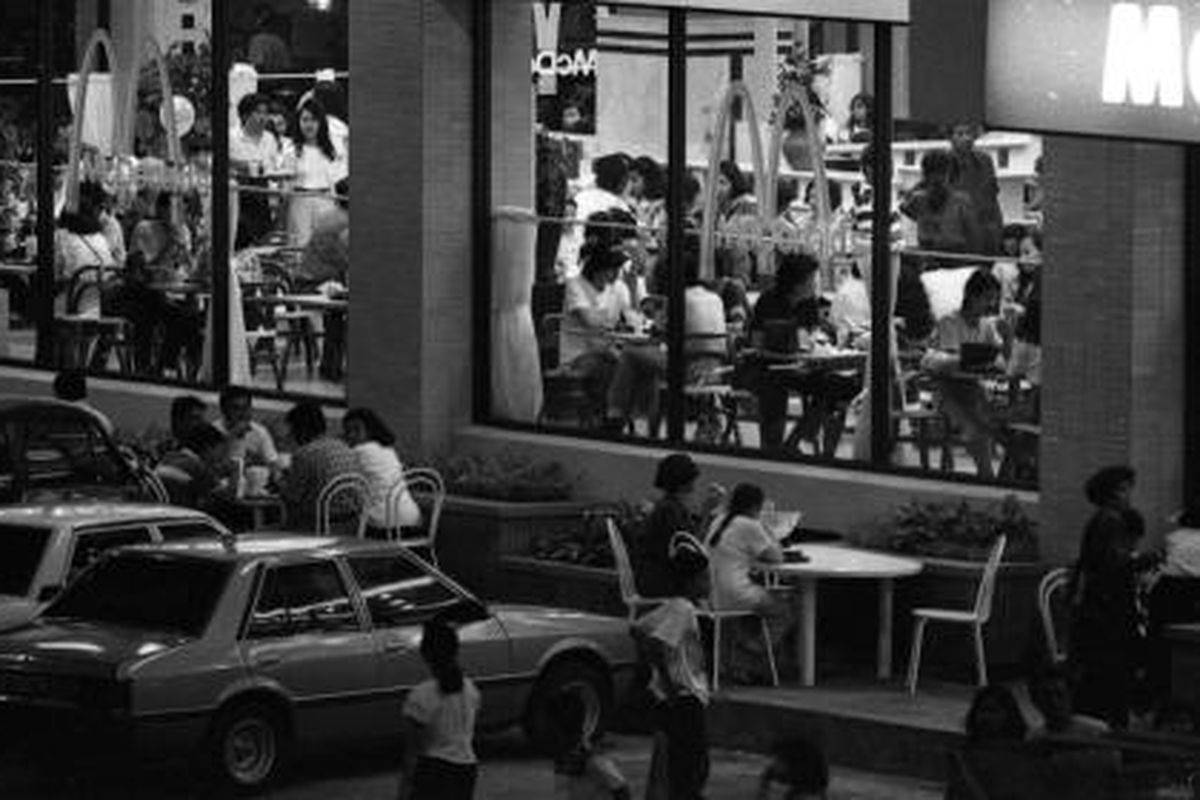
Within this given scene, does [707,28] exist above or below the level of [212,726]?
above

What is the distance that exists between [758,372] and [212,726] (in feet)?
22.7

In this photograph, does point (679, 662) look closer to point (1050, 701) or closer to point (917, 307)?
point (1050, 701)

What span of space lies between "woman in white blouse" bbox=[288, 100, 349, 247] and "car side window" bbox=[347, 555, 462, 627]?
8.27m

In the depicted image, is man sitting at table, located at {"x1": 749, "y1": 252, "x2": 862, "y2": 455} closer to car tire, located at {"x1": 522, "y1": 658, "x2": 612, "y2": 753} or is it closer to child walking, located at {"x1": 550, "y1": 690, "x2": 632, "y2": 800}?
car tire, located at {"x1": 522, "y1": 658, "x2": 612, "y2": 753}

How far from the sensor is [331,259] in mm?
25828

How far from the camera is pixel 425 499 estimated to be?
22.8 m

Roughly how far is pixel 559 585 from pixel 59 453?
11.6 ft

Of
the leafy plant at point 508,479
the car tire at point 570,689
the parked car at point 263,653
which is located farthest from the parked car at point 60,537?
the leafy plant at point 508,479

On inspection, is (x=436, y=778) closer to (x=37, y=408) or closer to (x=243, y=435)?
(x=37, y=408)

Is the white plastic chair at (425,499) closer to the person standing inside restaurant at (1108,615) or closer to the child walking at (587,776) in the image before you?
the person standing inside restaurant at (1108,615)

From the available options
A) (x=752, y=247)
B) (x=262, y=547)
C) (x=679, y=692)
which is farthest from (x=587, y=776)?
(x=752, y=247)

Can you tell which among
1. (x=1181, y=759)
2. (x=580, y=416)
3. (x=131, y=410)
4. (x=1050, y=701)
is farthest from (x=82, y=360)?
(x=1181, y=759)

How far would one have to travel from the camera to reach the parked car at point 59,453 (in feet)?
71.5

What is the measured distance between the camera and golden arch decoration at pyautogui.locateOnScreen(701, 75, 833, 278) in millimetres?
21984
